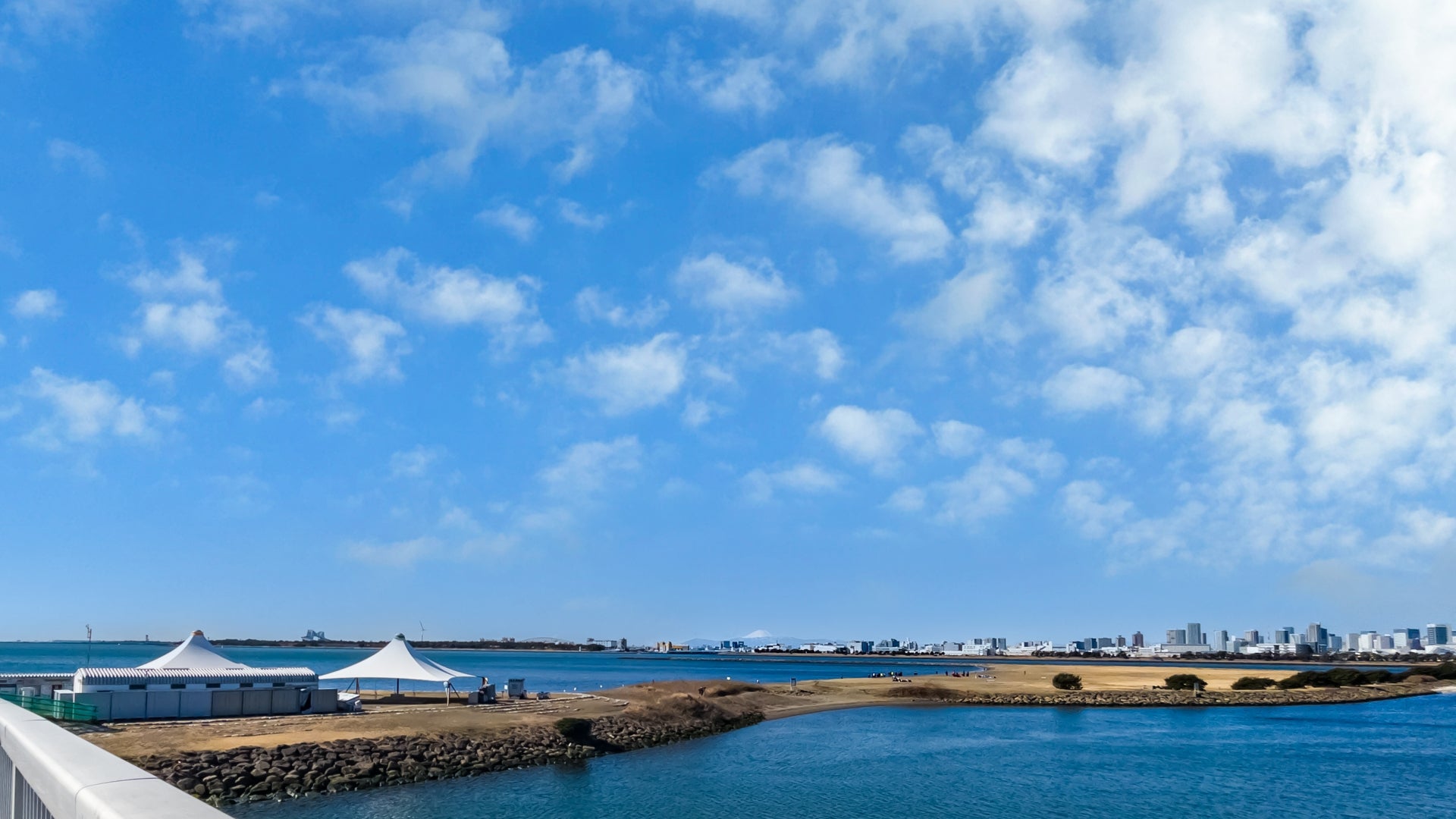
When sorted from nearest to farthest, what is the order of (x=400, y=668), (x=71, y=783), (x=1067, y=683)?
(x=71, y=783) → (x=400, y=668) → (x=1067, y=683)

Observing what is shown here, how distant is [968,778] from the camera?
47.4 meters

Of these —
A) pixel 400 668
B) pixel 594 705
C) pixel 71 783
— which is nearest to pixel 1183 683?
pixel 594 705

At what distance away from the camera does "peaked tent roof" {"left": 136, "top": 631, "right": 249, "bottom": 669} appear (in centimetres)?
5119

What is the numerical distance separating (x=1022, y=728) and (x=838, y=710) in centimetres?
1725

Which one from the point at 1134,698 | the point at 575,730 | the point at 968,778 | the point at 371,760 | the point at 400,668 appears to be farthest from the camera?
the point at 1134,698

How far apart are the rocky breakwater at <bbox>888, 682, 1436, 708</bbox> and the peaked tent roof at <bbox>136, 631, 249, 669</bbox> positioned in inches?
2562

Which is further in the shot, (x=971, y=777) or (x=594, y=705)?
Result: (x=594, y=705)

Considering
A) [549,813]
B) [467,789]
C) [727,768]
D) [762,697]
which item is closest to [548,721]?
[727,768]

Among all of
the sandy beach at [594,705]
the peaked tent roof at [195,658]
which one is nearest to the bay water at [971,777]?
the sandy beach at [594,705]

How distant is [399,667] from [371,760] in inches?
830

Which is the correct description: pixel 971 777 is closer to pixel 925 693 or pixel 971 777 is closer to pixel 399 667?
pixel 399 667

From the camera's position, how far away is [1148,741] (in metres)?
65.2

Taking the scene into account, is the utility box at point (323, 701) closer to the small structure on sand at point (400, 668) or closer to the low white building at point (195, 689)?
the low white building at point (195, 689)

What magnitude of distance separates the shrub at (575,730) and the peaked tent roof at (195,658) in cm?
1801
